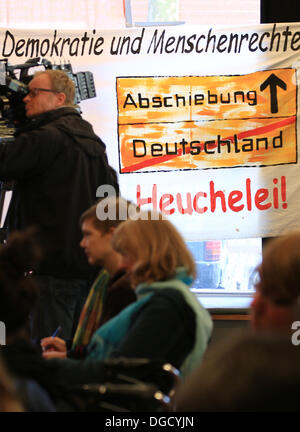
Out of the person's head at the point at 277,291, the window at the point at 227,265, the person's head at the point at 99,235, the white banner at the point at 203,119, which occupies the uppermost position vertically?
the white banner at the point at 203,119

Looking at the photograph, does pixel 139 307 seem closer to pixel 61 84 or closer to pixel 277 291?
pixel 277 291

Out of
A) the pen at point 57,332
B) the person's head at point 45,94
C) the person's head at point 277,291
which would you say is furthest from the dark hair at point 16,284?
the person's head at point 45,94

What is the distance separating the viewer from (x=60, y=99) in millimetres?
3154

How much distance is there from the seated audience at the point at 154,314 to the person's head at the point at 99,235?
357 millimetres

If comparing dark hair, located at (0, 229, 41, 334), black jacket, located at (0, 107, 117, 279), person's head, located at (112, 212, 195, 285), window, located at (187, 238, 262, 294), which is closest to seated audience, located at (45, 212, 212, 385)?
person's head, located at (112, 212, 195, 285)

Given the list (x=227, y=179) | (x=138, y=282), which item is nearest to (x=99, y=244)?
(x=138, y=282)

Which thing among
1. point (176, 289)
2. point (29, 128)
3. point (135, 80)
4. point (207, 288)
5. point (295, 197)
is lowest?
point (207, 288)

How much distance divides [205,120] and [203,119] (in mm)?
13

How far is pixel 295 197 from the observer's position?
13.5 feet

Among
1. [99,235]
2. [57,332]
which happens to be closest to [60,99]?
[99,235]

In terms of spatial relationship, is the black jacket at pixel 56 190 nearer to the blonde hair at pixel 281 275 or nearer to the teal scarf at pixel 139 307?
the teal scarf at pixel 139 307

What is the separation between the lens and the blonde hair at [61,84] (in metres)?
3.13
